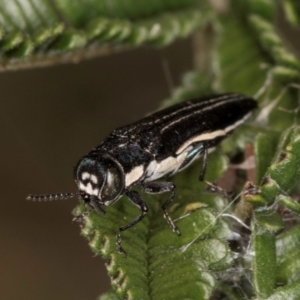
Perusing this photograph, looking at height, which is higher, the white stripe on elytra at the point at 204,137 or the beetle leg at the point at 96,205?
the beetle leg at the point at 96,205

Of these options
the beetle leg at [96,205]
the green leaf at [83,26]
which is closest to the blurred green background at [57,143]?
the green leaf at [83,26]

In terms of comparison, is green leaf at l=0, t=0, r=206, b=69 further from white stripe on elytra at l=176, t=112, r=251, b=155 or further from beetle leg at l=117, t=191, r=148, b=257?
beetle leg at l=117, t=191, r=148, b=257

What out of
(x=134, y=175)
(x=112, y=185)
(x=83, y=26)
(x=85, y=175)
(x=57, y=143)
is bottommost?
(x=57, y=143)

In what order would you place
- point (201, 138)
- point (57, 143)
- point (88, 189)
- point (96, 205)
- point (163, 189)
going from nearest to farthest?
1. point (96, 205)
2. point (88, 189)
3. point (163, 189)
4. point (201, 138)
5. point (57, 143)

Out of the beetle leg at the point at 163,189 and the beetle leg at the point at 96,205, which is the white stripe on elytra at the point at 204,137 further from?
the beetle leg at the point at 96,205

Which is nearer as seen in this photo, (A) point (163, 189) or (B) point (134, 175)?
(A) point (163, 189)

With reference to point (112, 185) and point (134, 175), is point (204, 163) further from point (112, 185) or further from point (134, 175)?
point (112, 185)

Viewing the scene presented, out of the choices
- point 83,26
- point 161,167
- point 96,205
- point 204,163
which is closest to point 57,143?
point 83,26
